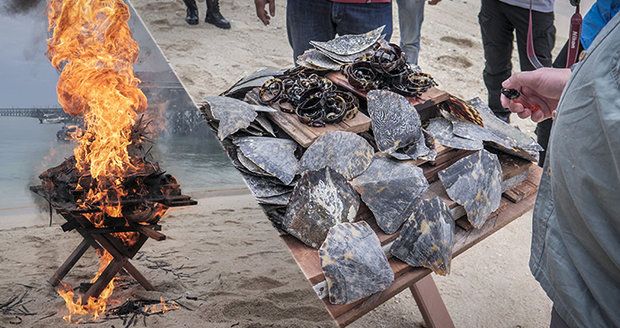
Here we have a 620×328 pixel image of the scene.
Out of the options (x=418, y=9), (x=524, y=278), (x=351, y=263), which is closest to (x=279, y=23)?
(x=418, y=9)

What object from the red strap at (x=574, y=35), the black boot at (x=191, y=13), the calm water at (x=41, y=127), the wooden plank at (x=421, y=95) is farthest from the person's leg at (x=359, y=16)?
the calm water at (x=41, y=127)

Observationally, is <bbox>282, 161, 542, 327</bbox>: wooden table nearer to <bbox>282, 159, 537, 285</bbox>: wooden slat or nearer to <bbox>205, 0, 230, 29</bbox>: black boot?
<bbox>282, 159, 537, 285</bbox>: wooden slat

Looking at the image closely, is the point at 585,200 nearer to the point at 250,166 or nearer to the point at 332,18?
the point at 250,166

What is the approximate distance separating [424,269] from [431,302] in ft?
2.31

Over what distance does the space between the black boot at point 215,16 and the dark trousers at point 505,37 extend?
1.86 meters

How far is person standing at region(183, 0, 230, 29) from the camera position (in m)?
A: 3.68

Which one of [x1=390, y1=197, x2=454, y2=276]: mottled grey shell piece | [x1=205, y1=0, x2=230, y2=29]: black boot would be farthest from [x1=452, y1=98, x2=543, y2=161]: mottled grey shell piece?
[x1=205, y1=0, x2=230, y2=29]: black boot

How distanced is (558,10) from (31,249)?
7.05 metres

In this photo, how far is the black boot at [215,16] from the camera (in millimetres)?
4171

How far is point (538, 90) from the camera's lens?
1633 mm

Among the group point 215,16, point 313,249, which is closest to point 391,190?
point 313,249

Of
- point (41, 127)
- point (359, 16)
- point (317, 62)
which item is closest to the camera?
point (41, 127)

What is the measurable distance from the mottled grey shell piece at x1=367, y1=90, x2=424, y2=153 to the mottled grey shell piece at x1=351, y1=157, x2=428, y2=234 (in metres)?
0.11

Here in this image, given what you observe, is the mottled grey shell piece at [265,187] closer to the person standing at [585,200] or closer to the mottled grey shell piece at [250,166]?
the mottled grey shell piece at [250,166]
